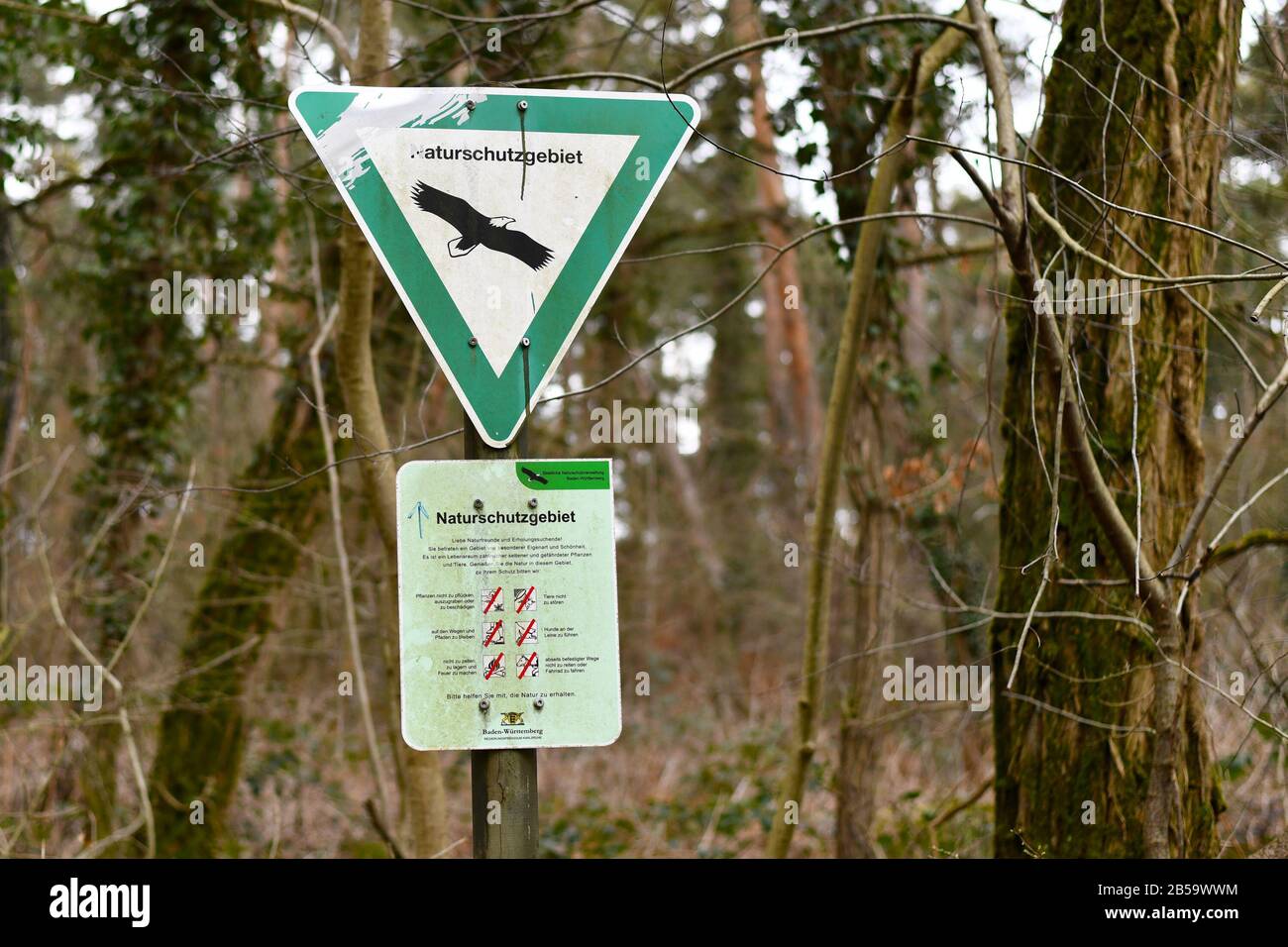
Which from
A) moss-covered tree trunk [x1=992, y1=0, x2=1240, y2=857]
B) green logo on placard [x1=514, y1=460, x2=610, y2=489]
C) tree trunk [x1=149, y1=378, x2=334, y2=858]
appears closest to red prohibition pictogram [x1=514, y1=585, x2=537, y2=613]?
green logo on placard [x1=514, y1=460, x2=610, y2=489]

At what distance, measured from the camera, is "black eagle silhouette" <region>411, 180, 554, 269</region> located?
2410 millimetres

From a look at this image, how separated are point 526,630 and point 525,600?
5 centimetres

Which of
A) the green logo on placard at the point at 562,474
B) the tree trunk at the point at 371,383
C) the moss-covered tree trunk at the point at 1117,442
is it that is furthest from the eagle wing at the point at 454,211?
the moss-covered tree trunk at the point at 1117,442

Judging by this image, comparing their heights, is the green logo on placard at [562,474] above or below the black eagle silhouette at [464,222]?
below

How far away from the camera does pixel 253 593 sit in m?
8.83

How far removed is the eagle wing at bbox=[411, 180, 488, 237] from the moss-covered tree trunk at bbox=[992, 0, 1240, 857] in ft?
7.25

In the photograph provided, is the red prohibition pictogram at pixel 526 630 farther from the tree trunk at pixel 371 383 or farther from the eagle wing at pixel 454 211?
the tree trunk at pixel 371 383

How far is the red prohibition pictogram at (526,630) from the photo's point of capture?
7.44 ft

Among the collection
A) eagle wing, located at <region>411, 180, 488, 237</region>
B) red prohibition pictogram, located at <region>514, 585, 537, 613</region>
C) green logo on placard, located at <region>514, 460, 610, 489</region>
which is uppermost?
eagle wing, located at <region>411, 180, 488, 237</region>

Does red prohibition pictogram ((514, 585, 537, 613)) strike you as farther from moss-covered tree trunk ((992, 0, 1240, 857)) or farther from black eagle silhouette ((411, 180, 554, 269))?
moss-covered tree trunk ((992, 0, 1240, 857))

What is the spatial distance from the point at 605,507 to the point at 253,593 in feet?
23.3

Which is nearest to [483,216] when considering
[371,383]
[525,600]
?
[525,600]
